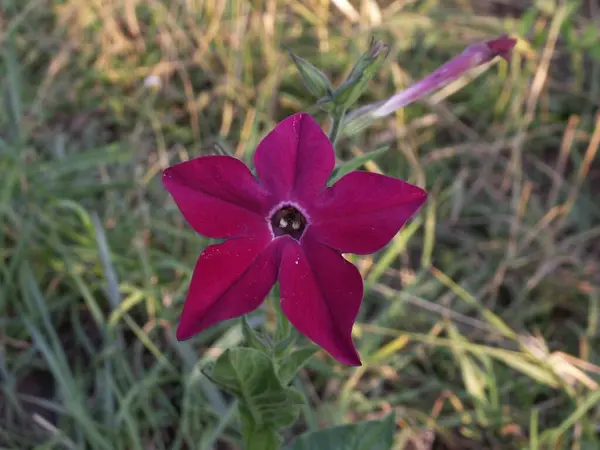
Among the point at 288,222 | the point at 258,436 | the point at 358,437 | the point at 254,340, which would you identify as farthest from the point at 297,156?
the point at 358,437

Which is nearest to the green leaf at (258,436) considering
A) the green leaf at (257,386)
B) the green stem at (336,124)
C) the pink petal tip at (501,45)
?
the green leaf at (257,386)

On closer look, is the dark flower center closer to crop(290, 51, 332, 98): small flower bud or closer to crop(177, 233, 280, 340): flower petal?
crop(177, 233, 280, 340): flower petal

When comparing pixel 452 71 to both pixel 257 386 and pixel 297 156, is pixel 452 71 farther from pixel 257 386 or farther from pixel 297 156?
pixel 257 386

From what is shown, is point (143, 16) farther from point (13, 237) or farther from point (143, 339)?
point (143, 339)

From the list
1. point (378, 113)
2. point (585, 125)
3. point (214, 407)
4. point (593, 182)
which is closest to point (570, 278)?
point (593, 182)

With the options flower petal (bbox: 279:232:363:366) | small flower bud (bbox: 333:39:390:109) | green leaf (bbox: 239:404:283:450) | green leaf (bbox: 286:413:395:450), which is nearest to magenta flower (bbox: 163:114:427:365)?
flower petal (bbox: 279:232:363:366)

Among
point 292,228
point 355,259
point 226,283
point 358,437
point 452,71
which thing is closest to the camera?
point 226,283
